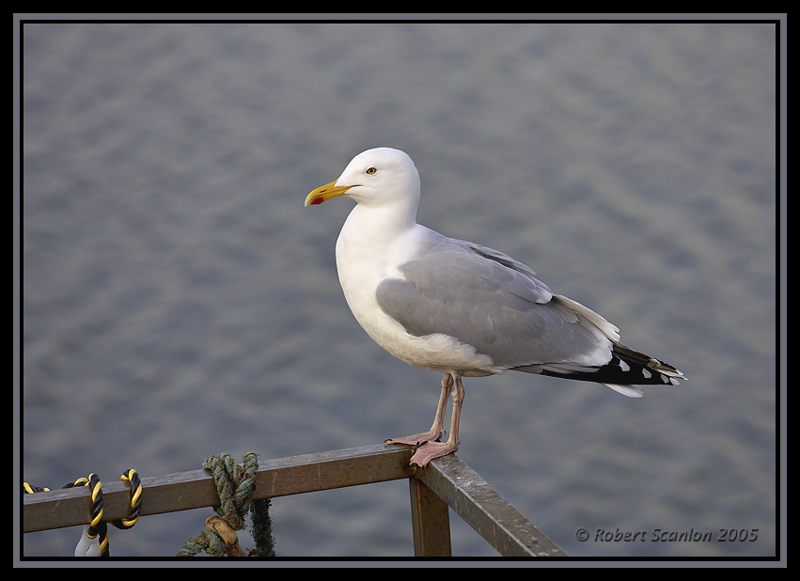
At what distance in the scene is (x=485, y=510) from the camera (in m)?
1.53

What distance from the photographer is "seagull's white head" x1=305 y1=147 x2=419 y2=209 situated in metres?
1.80

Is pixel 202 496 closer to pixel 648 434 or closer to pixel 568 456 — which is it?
pixel 568 456

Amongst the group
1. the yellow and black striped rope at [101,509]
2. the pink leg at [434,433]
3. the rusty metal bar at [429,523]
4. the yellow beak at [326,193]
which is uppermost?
the yellow beak at [326,193]

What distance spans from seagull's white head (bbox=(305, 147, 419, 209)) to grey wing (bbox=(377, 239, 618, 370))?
0.50ft

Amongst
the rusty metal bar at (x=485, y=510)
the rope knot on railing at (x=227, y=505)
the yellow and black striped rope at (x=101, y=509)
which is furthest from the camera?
the rope knot on railing at (x=227, y=505)

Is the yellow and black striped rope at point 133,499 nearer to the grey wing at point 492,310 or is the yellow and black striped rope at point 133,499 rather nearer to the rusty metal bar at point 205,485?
the rusty metal bar at point 205,485

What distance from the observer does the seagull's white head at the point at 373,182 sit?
5.90 feet

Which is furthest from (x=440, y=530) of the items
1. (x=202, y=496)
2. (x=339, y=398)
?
(x=339, y=398)

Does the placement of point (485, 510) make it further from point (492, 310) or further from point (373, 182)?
point (373, 182)

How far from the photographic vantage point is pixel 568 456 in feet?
12.2

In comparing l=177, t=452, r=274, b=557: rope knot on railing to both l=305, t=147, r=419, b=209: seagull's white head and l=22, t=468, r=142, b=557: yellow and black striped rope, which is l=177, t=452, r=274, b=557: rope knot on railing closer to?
l=22, t=468, r=142, b=557: yellow and black striped rope

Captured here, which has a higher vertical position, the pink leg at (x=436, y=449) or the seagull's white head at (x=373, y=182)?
the seagull's white head at (x=373, y=182)

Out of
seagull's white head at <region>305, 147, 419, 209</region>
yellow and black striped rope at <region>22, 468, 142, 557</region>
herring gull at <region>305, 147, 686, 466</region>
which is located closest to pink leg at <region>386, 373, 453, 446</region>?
herring gull at <region>305, 147, 686, 466</region>

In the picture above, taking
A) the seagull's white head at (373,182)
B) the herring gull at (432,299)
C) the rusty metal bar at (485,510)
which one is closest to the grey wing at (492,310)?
the herring gull at (432,299)
